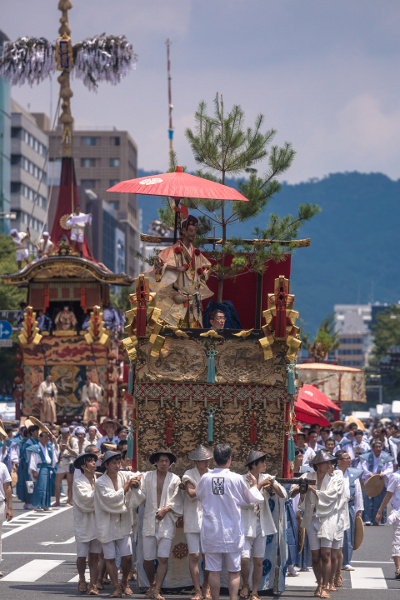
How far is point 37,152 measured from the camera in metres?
105

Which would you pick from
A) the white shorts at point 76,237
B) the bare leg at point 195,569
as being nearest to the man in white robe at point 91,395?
the white shorts at point 76,237

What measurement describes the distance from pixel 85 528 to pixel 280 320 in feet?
10.9

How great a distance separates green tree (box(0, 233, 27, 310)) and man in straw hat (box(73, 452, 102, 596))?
142 ft

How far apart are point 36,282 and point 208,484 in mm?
29802

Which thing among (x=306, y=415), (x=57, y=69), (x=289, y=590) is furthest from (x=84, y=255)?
(x=289, y=590)

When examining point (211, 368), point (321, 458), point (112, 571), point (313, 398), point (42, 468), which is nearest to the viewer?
point (112, 571)

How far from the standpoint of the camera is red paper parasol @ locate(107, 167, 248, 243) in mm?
14477

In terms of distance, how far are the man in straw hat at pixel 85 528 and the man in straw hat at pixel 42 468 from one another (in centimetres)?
1128

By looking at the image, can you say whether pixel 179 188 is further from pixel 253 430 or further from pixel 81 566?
pixel 81 566

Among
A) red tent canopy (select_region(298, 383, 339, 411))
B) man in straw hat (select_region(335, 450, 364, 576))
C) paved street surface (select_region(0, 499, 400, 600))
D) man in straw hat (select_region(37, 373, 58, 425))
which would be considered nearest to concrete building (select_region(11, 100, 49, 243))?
man in straw hat (select_region(37, 373, 58, 425))

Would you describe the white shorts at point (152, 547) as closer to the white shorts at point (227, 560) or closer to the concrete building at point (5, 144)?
the white shorts at point (227, 560)

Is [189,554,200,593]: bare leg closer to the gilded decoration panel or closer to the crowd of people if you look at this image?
the crowd of people

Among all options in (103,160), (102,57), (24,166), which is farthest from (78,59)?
(103,160)

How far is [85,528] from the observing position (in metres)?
14.3
